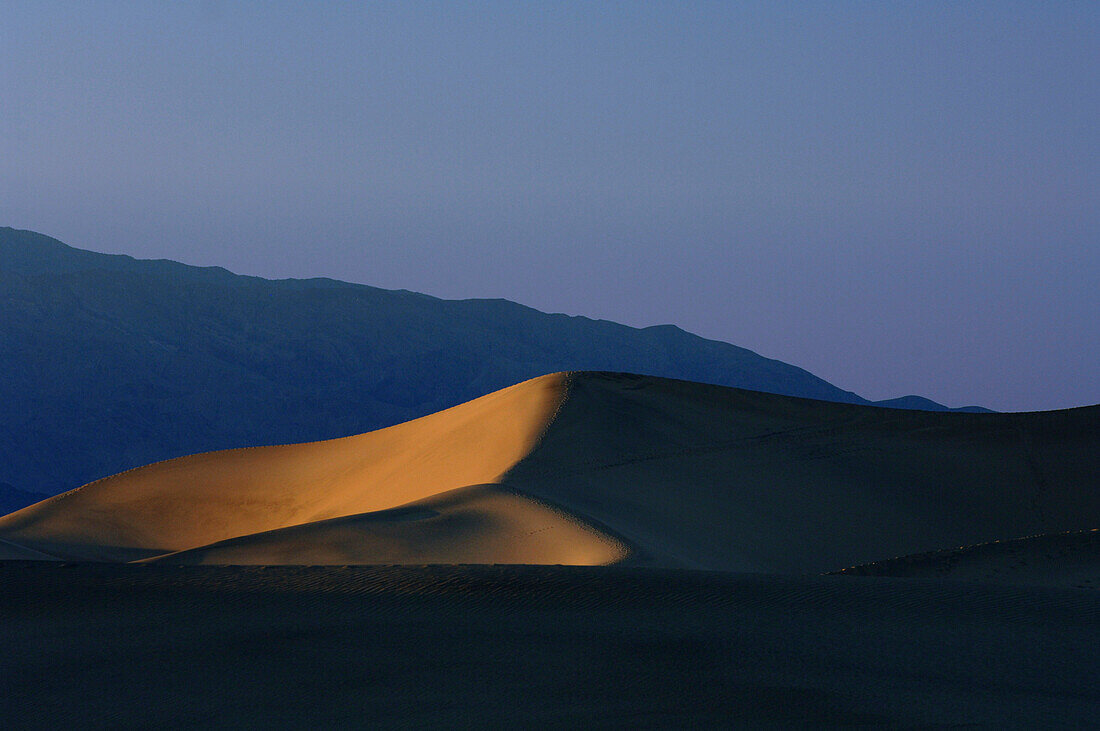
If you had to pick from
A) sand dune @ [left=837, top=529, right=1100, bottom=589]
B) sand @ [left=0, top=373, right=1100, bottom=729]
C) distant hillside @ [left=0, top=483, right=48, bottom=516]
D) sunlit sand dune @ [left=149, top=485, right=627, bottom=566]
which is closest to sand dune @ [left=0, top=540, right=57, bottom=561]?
sunlit sand dune @ [left=149, top=485, right=627, bottom=566]

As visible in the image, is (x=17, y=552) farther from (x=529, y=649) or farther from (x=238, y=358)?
(x=238, y=358)

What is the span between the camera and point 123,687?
17.6 ft

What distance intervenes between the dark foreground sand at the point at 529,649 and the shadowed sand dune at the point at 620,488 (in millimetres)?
4820

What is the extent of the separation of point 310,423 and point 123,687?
11860cm

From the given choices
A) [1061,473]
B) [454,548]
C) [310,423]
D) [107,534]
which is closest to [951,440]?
[1061,473]

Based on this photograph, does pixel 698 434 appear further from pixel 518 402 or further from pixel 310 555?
pixel 310 555

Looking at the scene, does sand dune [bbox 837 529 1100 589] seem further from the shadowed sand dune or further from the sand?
the shadowed sand dune

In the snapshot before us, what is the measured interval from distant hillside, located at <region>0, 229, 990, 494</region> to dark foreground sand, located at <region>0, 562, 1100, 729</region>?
106 m

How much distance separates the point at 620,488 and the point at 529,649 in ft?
38.7

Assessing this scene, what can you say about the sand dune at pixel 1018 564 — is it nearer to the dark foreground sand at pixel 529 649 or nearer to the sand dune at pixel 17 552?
the dark foreground sand at pixel 529 649

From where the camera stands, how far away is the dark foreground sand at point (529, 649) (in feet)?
16.3

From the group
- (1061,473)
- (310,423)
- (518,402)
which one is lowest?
(1061,473)

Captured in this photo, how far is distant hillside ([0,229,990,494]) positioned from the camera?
361 feet

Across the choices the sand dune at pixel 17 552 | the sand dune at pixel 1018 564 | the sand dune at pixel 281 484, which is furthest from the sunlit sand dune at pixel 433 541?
the sand dune at pixel 281 484
